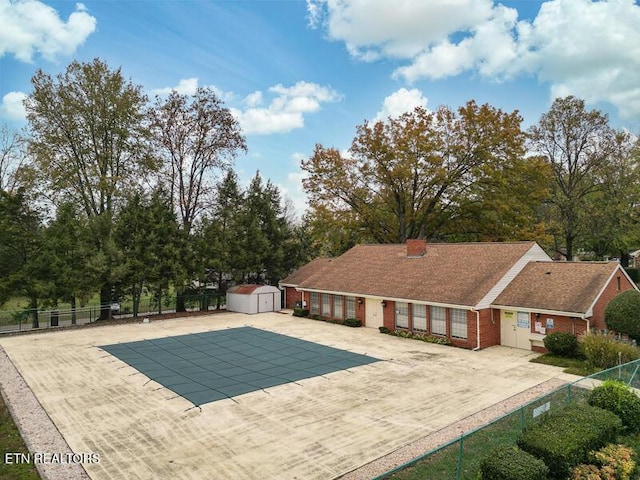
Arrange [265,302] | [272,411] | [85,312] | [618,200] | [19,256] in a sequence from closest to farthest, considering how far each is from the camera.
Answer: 1. [272,411]
2. [19,256]
3. [85,312]
4. [265,302]
5. [618,200]

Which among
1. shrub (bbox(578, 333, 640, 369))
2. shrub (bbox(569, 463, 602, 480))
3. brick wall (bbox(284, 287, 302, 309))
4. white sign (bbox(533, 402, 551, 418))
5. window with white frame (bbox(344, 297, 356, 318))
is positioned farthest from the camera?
brick wall (bbox(284, 287, 302, 309))

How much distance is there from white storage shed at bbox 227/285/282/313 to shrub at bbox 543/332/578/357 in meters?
19.6

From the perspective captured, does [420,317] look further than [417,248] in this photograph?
No

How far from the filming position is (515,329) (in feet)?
63.0

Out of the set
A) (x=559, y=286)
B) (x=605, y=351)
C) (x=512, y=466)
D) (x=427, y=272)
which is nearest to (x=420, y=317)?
(x=427, y=272)

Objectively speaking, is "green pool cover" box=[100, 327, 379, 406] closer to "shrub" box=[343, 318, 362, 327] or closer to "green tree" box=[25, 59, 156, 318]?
"shrub" box=[343, 318, 362, 327]

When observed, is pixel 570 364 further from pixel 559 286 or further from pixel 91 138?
pixel 91 138

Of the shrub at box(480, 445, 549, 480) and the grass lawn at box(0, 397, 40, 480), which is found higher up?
the shrub at box(480, 445, 549, 480)

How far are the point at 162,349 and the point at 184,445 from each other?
34.7 feet

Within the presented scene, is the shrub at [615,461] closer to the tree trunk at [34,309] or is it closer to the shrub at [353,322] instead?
the shrub at [353,322]

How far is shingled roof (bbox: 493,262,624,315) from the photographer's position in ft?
57.2

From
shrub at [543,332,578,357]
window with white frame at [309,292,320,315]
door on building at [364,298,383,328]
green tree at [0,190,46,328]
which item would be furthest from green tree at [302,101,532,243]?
green tree at [0,190,46,328]

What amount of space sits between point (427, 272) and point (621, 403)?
44.6 feet

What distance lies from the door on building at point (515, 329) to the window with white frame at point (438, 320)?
2.63 m
